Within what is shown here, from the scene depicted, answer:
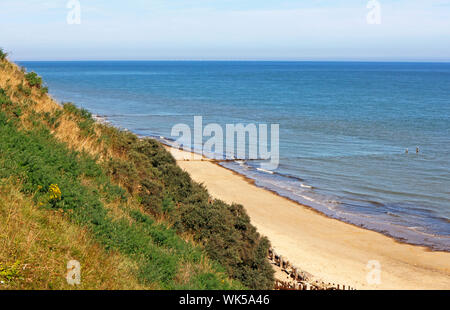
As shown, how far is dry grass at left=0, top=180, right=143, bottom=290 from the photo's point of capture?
6.04m

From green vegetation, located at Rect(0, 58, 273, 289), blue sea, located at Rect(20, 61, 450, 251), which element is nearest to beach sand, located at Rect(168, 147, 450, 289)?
blue sea, located at Rect(20, 61, 450, 251)

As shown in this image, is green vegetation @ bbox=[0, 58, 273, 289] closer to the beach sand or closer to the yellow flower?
the yellow flower

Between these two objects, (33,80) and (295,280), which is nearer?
(295,280)

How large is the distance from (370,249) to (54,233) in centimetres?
1580

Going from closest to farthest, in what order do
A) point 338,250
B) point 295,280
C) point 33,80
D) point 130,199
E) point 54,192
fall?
point 54,192, point 130,199, point 295,280, point 33,80, point 338,250

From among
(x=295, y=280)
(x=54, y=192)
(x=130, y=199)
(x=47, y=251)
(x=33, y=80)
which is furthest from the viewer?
(x=33, y=80)

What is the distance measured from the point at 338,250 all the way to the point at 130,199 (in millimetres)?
11494

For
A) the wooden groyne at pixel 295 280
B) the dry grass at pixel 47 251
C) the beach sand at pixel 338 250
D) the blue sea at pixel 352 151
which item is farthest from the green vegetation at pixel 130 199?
the blue sea at pixel 352 151

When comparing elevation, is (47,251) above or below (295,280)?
above

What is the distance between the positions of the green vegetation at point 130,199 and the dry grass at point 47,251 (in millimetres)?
269

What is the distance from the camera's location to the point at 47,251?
6.59m

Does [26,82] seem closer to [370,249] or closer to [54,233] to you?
[54,233]

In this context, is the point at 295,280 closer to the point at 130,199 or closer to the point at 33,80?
the point at 130,199

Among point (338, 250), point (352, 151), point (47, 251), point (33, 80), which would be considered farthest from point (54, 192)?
point (352, 151)
